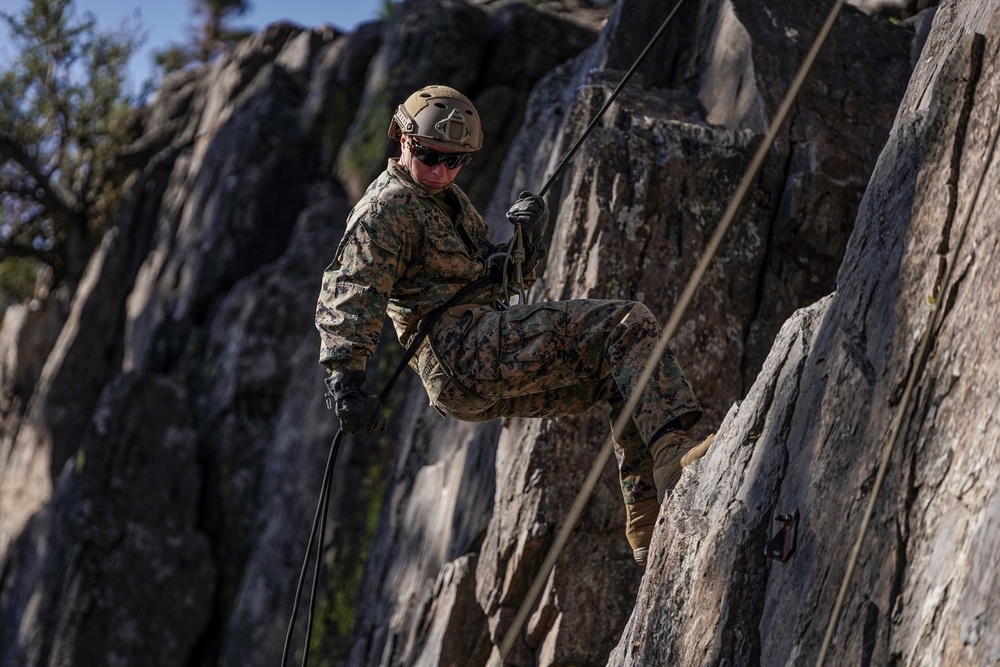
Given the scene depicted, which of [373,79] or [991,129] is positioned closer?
[991,129]

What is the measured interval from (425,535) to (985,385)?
6.68m

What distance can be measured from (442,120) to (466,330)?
1.19 metres

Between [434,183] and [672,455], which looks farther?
[434,183]

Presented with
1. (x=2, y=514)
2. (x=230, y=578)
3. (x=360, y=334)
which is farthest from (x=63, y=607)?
(x=360, y=334)

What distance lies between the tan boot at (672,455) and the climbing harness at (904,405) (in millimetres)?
1376

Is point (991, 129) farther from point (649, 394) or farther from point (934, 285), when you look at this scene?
point (649, 394)

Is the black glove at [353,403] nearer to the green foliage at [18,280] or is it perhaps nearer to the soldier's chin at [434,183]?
the soldier's chin at [434,183]

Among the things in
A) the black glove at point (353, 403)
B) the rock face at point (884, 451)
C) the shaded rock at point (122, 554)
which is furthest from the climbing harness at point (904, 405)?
the shaded rock at point (122, 554)

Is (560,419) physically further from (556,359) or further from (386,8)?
(386,8)

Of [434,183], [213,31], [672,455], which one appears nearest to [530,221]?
[434,183]

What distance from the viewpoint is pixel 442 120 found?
6.52 meters

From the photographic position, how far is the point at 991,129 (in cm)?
488

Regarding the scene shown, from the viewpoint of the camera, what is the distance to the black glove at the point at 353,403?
606cm

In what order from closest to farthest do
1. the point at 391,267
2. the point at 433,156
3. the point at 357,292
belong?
the point at 357,292
the point at 391,267
the point at 433,156
